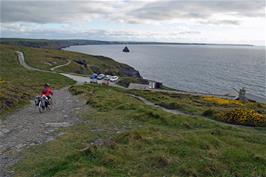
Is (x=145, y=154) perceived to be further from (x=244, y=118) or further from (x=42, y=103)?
(x=42, y=103)

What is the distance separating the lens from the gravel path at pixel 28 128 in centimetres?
1153

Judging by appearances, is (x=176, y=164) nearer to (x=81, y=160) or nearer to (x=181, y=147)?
(x=181, y=147)

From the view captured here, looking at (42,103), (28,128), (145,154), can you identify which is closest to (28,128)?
(28,128)

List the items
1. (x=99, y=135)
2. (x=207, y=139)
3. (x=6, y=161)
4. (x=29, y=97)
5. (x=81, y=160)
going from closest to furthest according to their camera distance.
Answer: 1. (x=81, y=160)
2. (x=6, y=161)
3. (x=207, y=139)
4. (x=99, y=135)
5. (x=29, y=97)

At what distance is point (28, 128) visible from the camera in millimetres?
15672

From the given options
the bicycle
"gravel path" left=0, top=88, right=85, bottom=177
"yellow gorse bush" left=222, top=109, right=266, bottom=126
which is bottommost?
"yellow gorse bush" left=222, top=109, right=266, bottom=126

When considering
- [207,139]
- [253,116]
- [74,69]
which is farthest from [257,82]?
[207,139]

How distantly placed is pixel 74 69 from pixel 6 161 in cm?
8318

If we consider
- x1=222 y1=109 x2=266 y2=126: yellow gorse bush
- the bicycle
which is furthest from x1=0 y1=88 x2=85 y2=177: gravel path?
x1=222 y1=109 x2=266 y2=126: yellow gorse bush

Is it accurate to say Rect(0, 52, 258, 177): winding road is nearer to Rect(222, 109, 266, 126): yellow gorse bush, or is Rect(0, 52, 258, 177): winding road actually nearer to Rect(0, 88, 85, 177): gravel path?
Rect(0, 88, 85, 177): gravel path

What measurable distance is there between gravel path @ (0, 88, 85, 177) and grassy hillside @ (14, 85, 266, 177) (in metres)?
0.65

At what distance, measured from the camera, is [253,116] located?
62.9ft

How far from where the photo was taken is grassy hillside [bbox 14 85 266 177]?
375 inches

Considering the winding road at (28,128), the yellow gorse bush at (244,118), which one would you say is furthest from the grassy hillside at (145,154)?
the yellow gorse bush at (244,118)
